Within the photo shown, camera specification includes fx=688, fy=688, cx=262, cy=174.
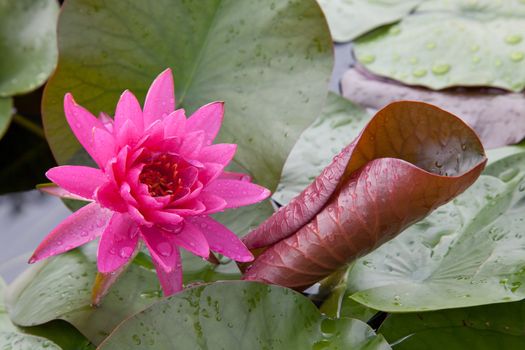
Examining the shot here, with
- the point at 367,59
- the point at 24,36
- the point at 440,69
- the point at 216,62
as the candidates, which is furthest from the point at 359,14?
the point at 24,36

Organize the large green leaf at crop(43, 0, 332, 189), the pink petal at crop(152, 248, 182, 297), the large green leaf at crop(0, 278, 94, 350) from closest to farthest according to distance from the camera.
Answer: the pink petal at crop(152, 248, 182, 297) → the large green leaf at crop(0, 278, 94, 350) → the large green leaf at crop(43, 0, 332, 189)

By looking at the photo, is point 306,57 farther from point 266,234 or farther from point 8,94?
point 8,94

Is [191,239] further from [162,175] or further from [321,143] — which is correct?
[321,143]

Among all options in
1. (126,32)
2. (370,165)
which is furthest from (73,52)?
(370,165)

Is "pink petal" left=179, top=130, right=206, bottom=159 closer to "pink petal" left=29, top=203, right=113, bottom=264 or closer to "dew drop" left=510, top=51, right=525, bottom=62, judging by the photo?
"pink petal" left=29, top=203, right=113, bottom=264

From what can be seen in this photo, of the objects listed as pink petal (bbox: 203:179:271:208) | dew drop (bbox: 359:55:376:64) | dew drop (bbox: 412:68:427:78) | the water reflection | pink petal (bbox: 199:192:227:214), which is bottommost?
the water reflection

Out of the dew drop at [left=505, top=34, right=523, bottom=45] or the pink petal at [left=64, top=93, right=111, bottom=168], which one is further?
the dew drop at [left=505, top=34, right=523, bottom=45]

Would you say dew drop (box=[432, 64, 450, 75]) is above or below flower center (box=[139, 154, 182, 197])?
below

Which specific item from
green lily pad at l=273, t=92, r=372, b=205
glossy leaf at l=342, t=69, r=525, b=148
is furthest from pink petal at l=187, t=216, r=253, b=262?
glossy leaf at l=342, t=69, r=525, b=148
